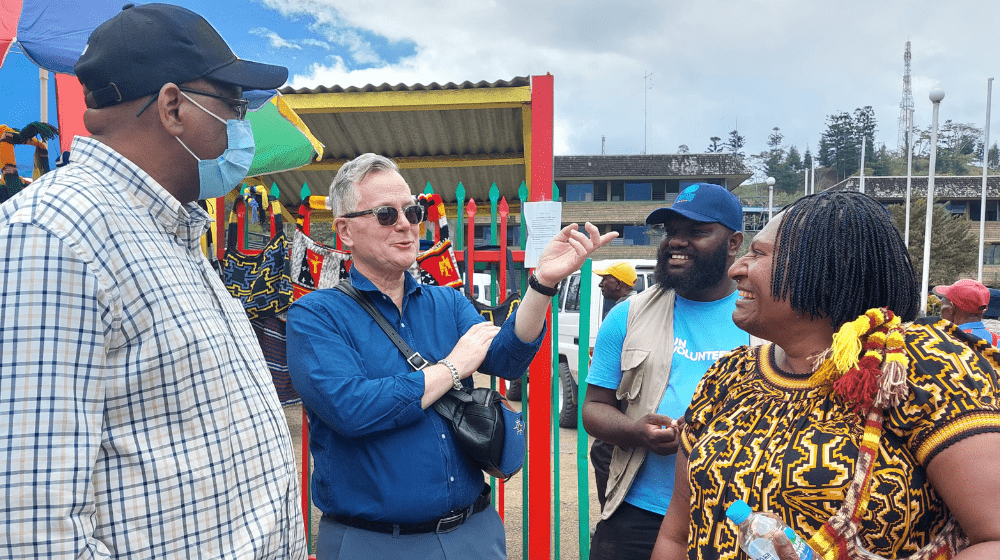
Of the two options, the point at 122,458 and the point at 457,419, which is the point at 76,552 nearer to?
the point at 122,458

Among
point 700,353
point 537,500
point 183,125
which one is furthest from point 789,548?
point 537,500

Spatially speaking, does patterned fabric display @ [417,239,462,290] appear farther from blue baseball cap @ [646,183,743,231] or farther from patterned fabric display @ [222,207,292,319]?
blue baseball cap @ [646,183,743,231]

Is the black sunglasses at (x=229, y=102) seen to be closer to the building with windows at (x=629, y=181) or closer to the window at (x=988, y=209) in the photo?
the building with windows at (x=629, y=181)

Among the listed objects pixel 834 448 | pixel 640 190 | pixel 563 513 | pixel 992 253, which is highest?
pixel 640 190

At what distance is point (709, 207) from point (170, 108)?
74.7 inches

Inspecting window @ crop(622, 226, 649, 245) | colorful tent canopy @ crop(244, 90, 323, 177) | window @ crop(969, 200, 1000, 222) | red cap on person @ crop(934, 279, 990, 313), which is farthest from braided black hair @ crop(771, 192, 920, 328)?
window @ crop(969, 200, 1000, 222)

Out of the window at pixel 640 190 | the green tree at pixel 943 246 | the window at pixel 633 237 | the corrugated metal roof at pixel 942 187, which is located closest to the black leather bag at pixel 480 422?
the green tree at pixel 943 246

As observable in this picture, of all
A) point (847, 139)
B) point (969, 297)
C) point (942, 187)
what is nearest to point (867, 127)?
point (847, 139)

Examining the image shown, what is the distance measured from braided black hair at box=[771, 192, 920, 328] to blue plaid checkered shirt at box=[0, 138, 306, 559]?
1.22 meters

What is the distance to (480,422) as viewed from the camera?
201 cm

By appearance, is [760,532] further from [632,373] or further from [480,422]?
[632,373]

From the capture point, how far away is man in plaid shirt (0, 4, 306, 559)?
102 centimetres

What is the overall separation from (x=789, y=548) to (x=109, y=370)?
4.24 ft

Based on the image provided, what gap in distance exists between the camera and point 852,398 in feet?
3.96
